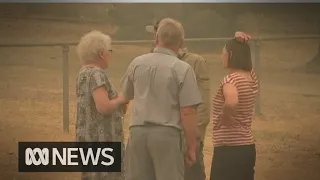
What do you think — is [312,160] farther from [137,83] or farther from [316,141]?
[137,83]

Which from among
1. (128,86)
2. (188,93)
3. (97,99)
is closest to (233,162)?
(188,93)

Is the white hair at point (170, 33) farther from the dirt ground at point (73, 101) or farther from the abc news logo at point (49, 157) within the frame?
the abc news logo at point (49, 157)

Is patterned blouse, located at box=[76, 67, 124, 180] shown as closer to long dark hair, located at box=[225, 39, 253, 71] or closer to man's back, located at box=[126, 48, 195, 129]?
man's back, located at box=[126, 48, 195, 129]

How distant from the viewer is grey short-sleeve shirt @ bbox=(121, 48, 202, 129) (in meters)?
2.54

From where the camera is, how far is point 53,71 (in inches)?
133

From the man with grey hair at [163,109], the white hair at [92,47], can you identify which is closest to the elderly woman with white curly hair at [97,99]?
the white hair at [92,47]

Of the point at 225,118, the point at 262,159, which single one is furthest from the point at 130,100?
the point at 262,159

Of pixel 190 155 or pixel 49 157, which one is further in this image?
pixel 49 157

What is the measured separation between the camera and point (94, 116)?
2639mm

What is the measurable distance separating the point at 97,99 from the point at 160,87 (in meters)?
0.32

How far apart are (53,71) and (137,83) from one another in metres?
0.97

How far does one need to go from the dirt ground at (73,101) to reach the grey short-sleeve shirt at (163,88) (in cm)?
73

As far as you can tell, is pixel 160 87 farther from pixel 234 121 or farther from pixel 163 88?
pixel 234 121

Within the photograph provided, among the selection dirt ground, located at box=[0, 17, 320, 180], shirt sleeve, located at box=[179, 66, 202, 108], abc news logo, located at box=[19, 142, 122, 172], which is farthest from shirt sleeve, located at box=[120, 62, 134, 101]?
abc news logo, located at box=[19, 142, 122, 172]
